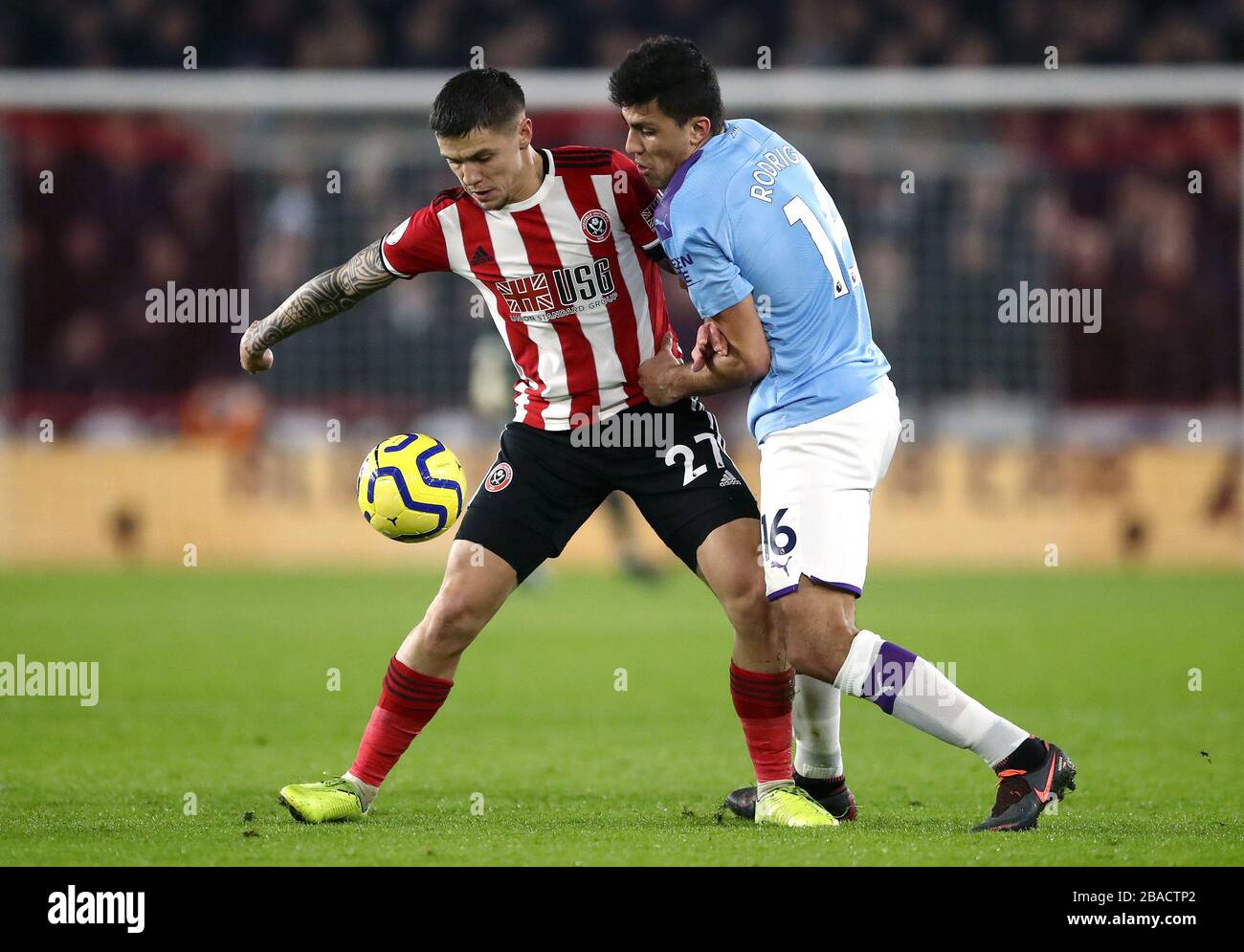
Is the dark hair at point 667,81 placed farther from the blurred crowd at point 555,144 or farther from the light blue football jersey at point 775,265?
the blurred crowd at point 555,144

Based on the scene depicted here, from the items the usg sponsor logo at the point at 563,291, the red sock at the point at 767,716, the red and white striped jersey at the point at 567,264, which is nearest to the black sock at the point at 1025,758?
the red sock at the point at 767,716

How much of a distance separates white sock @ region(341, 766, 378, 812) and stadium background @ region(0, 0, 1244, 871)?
0.53 meters

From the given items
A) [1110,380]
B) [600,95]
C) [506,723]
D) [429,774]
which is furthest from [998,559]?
[429,774]

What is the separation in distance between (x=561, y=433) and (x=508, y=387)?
29.1 feet

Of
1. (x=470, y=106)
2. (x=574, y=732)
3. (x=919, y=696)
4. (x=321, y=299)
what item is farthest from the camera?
(x=574, y=732)

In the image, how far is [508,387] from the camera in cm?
1409

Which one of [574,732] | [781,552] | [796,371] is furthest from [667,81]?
[574,732]

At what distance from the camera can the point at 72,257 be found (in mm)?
17859

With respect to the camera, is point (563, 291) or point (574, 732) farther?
point (574, 732)

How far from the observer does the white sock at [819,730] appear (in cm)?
517

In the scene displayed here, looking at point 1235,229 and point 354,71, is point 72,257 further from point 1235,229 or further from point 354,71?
point 1235,229

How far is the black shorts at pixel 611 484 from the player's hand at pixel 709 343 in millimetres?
395

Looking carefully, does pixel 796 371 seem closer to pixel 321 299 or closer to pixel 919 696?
pixel 919 696

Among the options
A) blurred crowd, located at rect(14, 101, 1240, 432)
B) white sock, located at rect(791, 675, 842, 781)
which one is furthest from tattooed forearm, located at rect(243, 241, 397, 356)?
blurred crowd, located at rect(14, 101, 1240, 432)
